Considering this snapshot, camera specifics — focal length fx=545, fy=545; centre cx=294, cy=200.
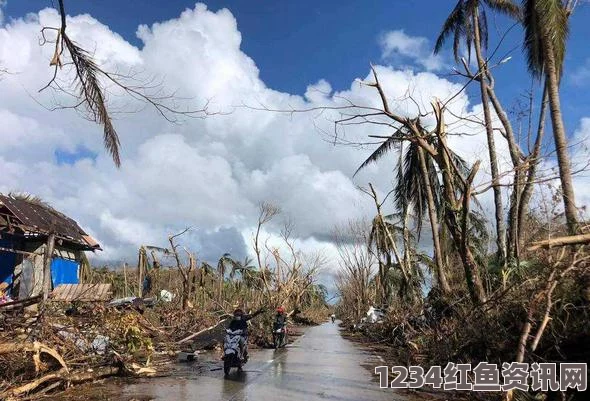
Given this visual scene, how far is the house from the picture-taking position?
1616cm

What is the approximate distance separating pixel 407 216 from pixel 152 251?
1313 centimetres

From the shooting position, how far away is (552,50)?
590 inches

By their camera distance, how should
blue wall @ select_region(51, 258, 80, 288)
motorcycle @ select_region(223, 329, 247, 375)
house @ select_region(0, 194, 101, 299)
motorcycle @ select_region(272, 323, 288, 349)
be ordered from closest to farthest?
motorcycle @ select_region(223, 329, 247, 375) < house @ select_region(0, 194, 101, 299) < blue wall @ select_region(51, 258, 80, 288) < motorcycle @ select_region(272, 323, 288, 349)

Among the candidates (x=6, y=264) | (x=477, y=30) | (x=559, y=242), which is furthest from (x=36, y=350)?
(x=477, y=30)

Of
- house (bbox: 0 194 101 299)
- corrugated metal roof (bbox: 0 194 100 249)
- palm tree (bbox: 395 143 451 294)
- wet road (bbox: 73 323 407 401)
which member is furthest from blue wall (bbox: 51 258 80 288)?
palm tree (bbox: 395 143 451 294)

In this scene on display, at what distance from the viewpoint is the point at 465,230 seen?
1045 centimetres

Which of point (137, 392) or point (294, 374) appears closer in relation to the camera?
point (137, 392)

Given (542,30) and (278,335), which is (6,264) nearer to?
(278,335)

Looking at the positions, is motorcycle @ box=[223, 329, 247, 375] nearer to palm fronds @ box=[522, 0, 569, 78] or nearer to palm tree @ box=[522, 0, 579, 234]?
palm tree @ box=[522, 0, 579, 234]

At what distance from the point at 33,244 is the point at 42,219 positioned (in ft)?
5.32

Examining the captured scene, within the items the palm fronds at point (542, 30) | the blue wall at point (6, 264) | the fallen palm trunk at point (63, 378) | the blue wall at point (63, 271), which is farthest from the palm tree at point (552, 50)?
the blue wall at point (6, 264)

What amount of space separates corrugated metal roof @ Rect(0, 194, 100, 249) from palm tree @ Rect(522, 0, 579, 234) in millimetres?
12598

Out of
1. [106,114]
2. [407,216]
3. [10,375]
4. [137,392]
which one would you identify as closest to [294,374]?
[137,392]

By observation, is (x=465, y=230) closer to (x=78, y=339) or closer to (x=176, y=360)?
(x=78, y=339)
